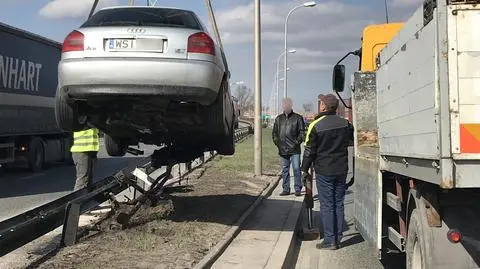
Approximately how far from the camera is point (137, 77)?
5953mm

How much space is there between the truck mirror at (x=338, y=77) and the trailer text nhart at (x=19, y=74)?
9.50m

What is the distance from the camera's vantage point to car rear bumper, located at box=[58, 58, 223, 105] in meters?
5.96

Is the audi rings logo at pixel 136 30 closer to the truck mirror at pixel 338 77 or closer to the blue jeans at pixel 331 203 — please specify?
the blue jeans at pixel 331 203

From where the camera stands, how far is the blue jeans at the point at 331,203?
7418 millimetres

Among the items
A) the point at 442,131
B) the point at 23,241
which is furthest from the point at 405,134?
the point at 23,241

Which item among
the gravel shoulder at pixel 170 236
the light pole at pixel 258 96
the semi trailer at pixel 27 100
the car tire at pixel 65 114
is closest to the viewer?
the gravel shoulder at pixel 170 236

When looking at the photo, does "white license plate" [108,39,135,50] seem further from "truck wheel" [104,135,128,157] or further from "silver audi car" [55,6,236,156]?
"truck wheel" [104,135,128,157]

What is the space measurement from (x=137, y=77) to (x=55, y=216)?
5.59 feet

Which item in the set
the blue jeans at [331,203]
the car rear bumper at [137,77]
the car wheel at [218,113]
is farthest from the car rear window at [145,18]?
the blue jeans at [331,203]

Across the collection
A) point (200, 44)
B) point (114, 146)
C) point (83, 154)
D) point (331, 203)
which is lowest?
point (331, 203)

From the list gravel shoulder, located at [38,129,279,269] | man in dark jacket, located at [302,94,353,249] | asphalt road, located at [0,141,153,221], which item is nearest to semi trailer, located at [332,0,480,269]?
man in dark jacket, located at [302,94,353,249]

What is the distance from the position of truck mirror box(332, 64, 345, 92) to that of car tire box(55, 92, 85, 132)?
370 cm

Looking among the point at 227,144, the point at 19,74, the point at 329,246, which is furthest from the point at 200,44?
the point at 19,74

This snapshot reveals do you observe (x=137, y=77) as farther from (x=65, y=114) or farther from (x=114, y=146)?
(x=114, y=146)
